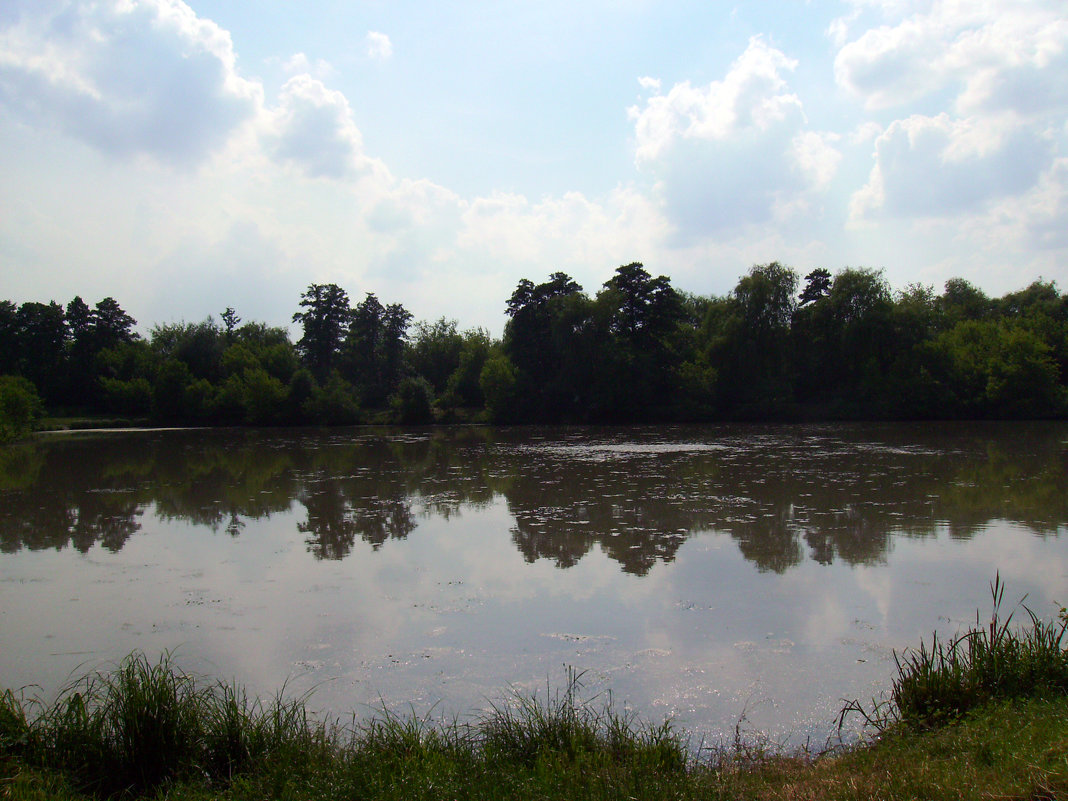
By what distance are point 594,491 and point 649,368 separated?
3034cm

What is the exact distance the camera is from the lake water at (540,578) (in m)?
6.11

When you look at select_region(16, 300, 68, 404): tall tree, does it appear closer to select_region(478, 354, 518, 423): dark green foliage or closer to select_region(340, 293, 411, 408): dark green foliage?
select_region(340, 293, 411, 408): dark green foliage

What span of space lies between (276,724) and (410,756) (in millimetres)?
1051

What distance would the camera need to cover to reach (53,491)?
1856cm

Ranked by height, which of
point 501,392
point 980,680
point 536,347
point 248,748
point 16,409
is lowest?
point 248,748

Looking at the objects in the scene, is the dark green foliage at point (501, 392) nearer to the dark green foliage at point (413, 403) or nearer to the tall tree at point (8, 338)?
the dark green foliage at point (413, 403)

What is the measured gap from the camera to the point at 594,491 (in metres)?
17.1

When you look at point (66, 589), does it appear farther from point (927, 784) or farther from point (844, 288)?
point (844, 288)

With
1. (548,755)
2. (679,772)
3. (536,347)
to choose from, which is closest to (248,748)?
(548,755)

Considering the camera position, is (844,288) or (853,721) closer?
(853,721)

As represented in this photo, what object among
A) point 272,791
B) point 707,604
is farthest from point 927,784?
point 707,604

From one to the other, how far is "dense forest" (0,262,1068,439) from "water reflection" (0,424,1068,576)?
36.3 feet

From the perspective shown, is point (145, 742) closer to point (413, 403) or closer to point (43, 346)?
point (413, 403)

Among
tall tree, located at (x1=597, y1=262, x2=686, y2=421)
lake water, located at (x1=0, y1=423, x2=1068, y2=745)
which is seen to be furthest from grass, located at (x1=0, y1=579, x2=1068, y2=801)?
tall tree, located at (x1=597, y1=262, x2=686, y2=421)
